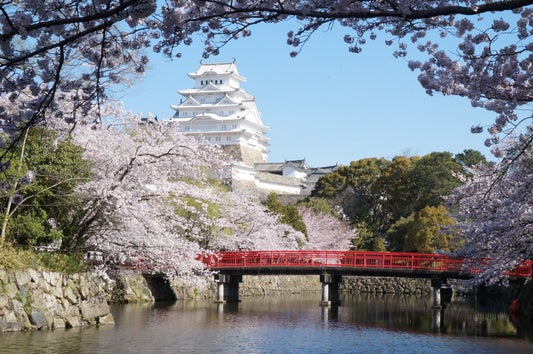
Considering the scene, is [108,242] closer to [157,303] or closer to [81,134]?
[81,134]

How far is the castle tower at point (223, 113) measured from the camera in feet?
235

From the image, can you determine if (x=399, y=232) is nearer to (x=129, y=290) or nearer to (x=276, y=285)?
(x=276, y=285)

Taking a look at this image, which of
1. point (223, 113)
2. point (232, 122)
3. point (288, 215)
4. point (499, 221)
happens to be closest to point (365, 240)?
point (288, 215)

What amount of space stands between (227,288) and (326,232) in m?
13.6

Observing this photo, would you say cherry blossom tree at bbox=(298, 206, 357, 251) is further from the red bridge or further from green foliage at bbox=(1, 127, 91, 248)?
green foliage at bbox=(1, 127, 91, 248)

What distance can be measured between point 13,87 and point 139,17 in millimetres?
2167

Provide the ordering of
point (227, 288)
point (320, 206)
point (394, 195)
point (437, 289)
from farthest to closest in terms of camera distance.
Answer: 1. point (394, 195)
2. point (320, 206)
3. point (227, 288)
4. point (437, 289)

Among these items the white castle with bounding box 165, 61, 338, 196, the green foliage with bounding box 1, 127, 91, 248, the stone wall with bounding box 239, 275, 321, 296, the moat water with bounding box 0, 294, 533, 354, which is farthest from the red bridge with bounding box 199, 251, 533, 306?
the white castle with bounding box 165, 61, 338, 196

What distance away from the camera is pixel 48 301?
15.7 metres

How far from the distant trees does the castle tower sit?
2088cm

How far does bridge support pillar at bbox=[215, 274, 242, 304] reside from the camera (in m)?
28.8

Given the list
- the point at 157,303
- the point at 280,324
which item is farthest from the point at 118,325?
the point at 157,303

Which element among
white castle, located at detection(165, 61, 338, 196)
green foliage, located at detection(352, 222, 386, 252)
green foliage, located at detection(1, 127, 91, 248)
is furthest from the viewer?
white castle, located at detection(165, 61, 338, 196)

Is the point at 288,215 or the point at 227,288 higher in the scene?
the point at 288,215
